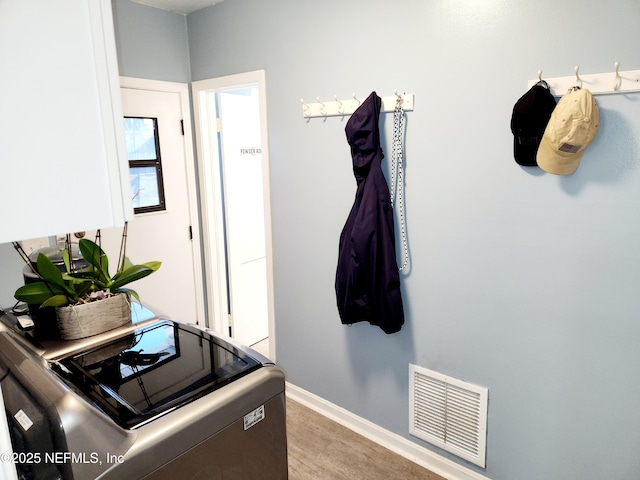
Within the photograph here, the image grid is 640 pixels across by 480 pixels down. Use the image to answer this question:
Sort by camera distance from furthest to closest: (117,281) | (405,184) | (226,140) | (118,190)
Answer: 1. (226,140)
2. (405,184)
3. (117,281)
4. (118,190)

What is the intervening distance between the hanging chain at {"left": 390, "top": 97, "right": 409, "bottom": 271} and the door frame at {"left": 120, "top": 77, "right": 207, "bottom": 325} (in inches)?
67.5

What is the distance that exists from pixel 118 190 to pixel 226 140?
2.83 metres

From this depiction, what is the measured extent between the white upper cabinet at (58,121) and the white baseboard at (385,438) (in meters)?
2.21

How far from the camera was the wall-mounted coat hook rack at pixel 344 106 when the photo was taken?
2023mm

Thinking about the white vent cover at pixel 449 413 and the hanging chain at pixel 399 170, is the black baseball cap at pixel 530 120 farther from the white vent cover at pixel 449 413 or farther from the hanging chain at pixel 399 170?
the white vent cover at pixel 449 413

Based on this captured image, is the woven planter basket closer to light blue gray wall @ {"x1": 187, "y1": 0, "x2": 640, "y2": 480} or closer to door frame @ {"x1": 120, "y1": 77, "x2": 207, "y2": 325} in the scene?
light blue gray wall @ {"x1": 187, "y1": 0, "x2": 640, "y2": 480}

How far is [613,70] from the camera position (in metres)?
1.49

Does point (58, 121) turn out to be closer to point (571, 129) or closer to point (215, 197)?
point (571, 129)

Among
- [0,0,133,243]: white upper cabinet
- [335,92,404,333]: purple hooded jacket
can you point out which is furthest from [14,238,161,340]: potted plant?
[335,92,404,333]: purple hooded jacket

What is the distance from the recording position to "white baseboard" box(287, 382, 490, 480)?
2.15 metres

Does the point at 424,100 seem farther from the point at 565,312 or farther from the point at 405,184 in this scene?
the point at 565,312

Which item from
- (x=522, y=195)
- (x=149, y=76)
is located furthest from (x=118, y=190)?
(x=149, y=76)

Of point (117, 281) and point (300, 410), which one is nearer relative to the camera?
point (117, 281)

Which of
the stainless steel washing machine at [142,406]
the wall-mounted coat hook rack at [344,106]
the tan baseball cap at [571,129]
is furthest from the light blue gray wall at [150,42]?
the tan baseball cap at [571,129]
